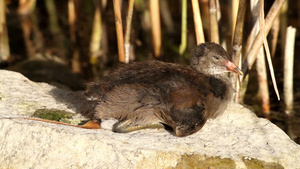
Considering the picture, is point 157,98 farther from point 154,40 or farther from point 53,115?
point 154,40

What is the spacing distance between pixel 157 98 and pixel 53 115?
2.87ft

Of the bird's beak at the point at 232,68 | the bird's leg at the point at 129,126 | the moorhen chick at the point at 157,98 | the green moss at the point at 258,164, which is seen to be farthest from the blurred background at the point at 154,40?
the green moss at the point at 258,164

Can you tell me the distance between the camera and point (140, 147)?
144 inches

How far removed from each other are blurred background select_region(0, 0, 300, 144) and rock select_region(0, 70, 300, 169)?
834mm

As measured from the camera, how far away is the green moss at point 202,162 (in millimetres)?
3613

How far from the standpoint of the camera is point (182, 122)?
3.85 metres

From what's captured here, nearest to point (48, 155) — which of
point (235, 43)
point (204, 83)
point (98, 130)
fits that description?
point (98, 130)

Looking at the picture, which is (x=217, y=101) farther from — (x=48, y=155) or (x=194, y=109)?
(x=48, y=155)

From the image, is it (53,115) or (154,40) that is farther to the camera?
(154,40)

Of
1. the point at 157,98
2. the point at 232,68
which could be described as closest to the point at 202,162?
the point at 157,98

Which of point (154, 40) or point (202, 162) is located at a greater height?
point (202, 162)

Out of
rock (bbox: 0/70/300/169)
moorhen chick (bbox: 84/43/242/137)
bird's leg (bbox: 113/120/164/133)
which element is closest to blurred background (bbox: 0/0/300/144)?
moorhen chick (bbox: 84/43/242/137)

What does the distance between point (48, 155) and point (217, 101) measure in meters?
1.33

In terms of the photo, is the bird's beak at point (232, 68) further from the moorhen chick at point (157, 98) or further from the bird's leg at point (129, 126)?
the bird's leg at point (129, 126)
